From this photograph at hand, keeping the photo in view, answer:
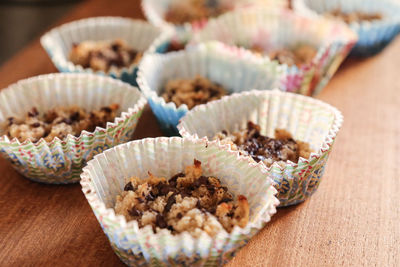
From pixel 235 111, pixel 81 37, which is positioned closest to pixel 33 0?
pixel 81 37

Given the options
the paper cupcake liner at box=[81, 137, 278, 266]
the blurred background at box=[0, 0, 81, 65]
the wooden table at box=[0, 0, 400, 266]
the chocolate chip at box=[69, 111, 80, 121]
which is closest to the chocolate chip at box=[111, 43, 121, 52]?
the wooden table at box=[0, 0, 400, 266]

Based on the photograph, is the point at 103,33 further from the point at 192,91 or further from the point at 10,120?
the point at 10,120

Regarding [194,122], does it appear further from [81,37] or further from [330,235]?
[81,37]

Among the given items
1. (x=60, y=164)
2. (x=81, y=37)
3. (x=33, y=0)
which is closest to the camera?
(x=60, y=164)

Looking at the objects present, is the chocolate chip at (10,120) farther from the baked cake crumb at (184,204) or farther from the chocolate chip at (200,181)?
the chocolate chip at (200,181)

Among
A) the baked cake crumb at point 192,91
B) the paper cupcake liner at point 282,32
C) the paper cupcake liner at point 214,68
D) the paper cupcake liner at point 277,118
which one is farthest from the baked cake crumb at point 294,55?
the paper cupcake liner at point 277,118

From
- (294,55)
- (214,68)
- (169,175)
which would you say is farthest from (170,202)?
(294,55)

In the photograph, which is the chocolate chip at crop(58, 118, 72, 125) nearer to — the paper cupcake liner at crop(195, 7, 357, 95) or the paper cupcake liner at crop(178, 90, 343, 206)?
the paper cupcake liner at crop(178, 90, 343, 206)
